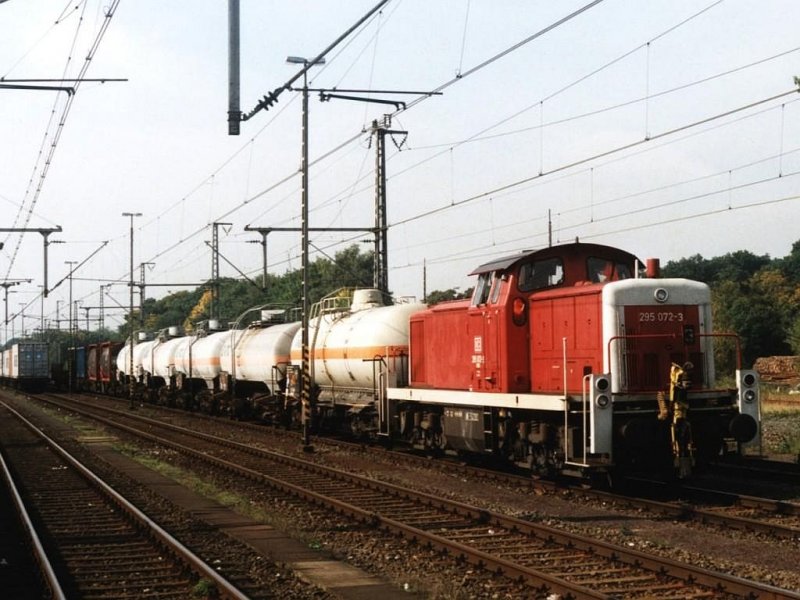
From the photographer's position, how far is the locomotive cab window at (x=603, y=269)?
54.0ft

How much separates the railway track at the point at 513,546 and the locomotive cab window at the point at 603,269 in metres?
4.67

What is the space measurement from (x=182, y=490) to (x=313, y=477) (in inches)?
100

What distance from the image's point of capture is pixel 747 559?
1069cm

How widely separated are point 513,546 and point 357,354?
42.8 ft

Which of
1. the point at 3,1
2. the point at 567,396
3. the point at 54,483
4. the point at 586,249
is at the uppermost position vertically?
the point at 3,1

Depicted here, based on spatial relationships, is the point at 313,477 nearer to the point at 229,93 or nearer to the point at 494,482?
the point at 494,482

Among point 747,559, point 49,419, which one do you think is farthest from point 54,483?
point 49,419

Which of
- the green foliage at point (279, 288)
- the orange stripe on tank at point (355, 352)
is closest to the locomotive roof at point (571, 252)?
the orange stripe on tank at point (355, 352)

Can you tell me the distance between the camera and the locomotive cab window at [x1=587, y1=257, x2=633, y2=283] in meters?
16.5

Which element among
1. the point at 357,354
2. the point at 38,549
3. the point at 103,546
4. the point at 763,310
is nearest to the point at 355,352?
the point at 357,354

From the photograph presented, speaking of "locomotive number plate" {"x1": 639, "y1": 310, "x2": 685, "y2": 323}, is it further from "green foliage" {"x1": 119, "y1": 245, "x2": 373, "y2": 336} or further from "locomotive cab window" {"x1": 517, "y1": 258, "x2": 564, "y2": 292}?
"green foliage" {"x1": 119, "y1": 245, "x2": 373, "y2": 336}

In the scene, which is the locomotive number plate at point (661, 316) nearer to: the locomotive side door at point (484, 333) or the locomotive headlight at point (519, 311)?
the locomotive headlight at point (519, 311)

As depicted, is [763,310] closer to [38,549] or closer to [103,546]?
[103,546]

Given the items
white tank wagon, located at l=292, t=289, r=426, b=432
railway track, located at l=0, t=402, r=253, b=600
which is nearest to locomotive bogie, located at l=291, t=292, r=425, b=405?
white tank wagon, located at l=292, t=289, r=426, b=432
